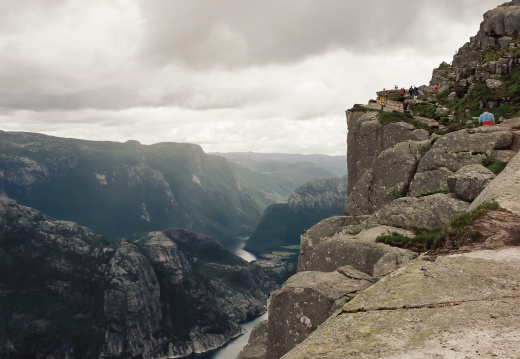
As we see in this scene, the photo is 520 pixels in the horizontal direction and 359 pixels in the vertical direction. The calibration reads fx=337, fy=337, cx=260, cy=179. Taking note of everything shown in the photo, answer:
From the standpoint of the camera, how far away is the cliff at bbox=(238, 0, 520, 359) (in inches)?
411

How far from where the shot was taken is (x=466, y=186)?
27375 millimetres

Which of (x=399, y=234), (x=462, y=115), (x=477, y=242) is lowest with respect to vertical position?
(x=399, y=234)

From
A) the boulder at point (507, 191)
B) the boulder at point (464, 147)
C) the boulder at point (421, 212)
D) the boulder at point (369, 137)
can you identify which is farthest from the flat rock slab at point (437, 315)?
the boulder at point (369, 137)

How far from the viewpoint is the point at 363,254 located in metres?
25.3

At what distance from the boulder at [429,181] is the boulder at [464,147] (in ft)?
3.76

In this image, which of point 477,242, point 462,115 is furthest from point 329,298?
point 462,115

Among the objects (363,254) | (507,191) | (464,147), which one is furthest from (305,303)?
(464,147)

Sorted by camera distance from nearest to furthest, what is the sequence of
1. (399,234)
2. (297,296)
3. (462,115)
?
1. (297,296)
2. (399,234)
3. (462,115)

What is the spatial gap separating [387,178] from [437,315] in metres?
35.3

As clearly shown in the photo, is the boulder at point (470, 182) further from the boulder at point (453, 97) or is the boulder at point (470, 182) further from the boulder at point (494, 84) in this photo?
the boulder at point (453, 97)

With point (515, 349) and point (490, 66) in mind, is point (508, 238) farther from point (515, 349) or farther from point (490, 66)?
point (490, 66)

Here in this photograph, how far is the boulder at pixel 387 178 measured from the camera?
1661 inches

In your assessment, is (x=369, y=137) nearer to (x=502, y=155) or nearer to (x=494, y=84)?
(x=502, y=155)

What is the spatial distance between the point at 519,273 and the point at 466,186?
16287mm
